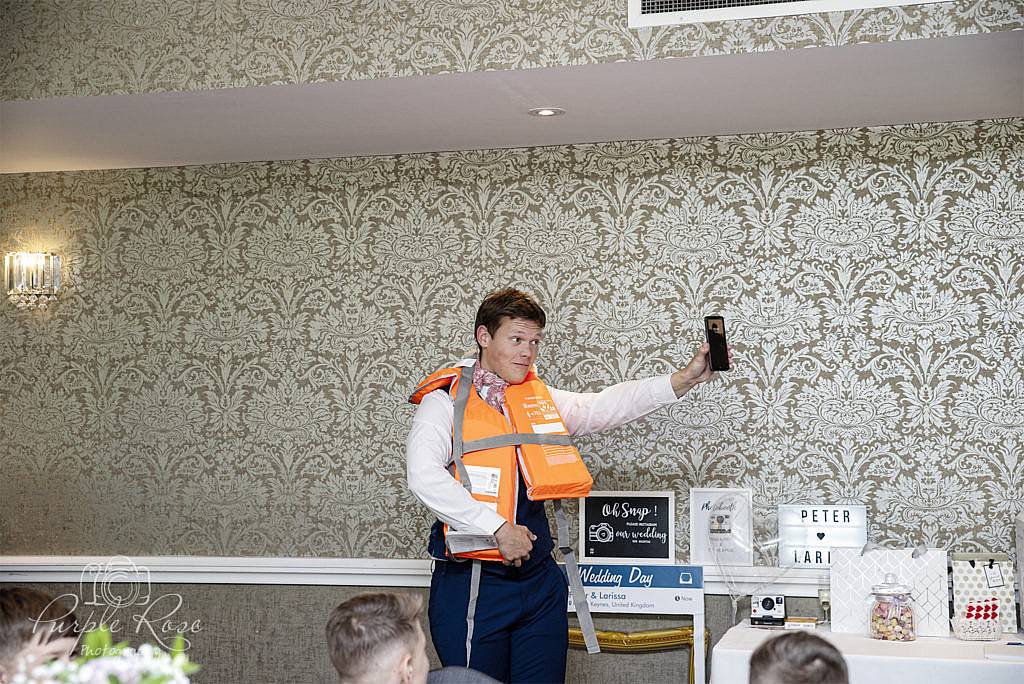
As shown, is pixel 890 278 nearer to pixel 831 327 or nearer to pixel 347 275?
pixel 831 327

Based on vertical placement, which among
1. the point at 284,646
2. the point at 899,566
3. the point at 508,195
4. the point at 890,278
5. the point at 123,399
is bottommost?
the point at 284,646

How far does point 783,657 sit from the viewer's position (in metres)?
1.81

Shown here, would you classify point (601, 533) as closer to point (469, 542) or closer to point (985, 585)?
point (469, 542)

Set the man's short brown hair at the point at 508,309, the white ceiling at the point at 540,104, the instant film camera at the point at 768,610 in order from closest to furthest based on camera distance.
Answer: the white ceiling at the point at 540,104
the man's short brown hair at the point at 508,309
the instant film camera at the point at 768,610

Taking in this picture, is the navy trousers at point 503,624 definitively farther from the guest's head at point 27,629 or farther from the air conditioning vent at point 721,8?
the air conditioning vent at point 721,8

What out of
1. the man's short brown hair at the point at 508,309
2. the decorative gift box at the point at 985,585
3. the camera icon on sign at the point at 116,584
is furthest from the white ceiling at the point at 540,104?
the camera icon on sign at the point at 116,584

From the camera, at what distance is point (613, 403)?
3.36m

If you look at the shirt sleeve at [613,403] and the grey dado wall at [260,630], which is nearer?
the shirt sleeve at [613,403]

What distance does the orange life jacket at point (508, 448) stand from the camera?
3.12 m

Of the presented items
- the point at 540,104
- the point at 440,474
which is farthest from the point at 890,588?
the point at 540,104

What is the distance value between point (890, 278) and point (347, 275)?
6.18 feet

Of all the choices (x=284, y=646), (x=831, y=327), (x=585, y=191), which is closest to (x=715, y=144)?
(x=585, y=191)

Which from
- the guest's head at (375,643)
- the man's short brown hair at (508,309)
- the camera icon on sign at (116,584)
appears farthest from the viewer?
the camera icon on sign at (116,584)

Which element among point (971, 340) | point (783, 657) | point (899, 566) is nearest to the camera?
point (783, 657)
